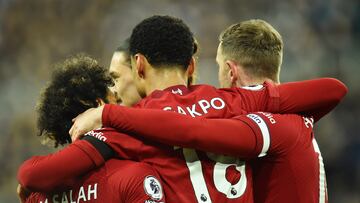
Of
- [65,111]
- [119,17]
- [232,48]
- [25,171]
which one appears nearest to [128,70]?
[232,48]

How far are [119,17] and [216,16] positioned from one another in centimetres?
75

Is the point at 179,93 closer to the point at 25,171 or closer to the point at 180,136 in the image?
the point at 180,136

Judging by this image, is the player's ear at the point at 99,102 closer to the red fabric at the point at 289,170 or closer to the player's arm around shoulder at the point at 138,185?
the player's arm around shoulder at the point at 138,185

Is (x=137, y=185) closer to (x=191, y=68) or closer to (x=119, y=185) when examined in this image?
(x=119, y=185)

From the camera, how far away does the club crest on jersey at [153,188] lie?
159cm

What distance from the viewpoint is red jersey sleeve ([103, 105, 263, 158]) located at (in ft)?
5.26

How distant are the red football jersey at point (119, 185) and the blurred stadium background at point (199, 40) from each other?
2973mm

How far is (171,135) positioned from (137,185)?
0.15 meters

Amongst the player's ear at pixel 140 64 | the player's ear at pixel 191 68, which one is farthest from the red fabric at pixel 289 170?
the player's ear at pixel 140 64

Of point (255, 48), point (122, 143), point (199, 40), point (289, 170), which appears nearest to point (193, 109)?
point (122, 143)

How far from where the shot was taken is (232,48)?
6.88 feet

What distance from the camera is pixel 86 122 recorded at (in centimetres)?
168

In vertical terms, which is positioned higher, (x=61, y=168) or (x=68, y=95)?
(x=68, y=95)

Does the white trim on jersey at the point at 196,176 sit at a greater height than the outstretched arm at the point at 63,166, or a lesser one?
lesser
